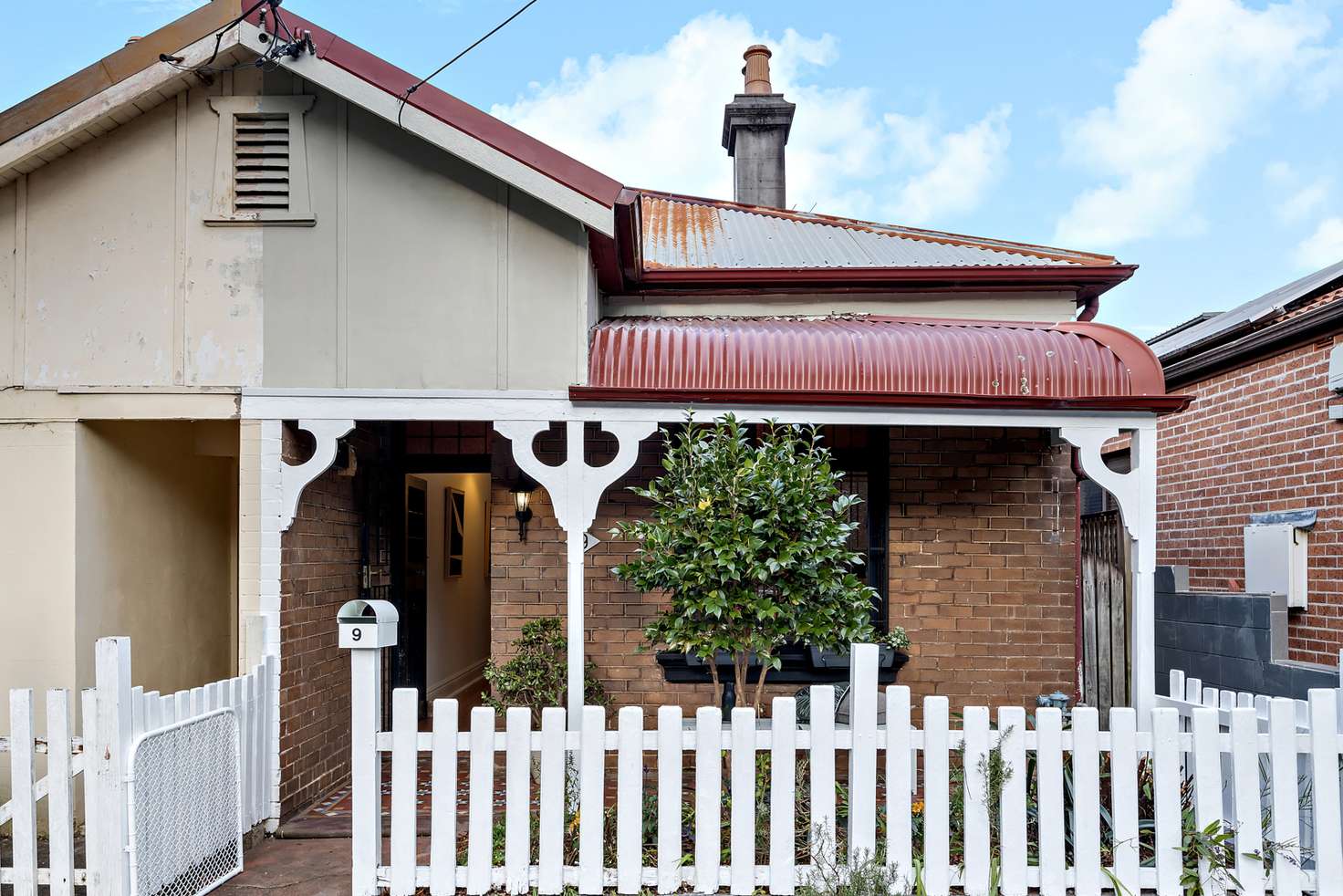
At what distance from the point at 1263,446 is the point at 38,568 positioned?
8.31 meters

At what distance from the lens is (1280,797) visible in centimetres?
476

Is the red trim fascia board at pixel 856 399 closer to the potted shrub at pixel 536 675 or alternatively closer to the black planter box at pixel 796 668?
the potted shrub at pixel 536 675

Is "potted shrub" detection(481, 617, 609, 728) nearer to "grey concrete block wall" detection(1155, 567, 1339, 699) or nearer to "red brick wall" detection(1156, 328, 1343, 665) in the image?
"grey concrete block wall" detection(1155, 567, 1339, 699)

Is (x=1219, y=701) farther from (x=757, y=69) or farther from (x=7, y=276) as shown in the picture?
(x=757, y=69)

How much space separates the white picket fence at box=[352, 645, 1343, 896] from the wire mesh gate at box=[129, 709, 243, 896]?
2.82 ft

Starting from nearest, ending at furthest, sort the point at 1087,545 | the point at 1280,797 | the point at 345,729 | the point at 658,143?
the point at 1280,797 → the point at 345,729 → the point at 1087,545 → the point at 658,143

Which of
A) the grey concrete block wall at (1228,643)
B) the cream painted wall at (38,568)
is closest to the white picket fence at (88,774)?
the cream painted wall at (38,568)

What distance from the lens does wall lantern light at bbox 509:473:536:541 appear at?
7.73m

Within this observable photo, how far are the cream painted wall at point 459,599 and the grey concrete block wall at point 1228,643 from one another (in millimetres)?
6482

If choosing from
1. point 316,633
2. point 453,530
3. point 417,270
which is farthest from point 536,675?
point 453,530

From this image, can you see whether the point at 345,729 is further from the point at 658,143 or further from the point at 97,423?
the point at 658,143

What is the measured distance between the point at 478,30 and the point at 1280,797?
588 centimetres

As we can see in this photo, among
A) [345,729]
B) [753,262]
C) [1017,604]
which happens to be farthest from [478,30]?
[1017,604]

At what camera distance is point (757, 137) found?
11344 mm
